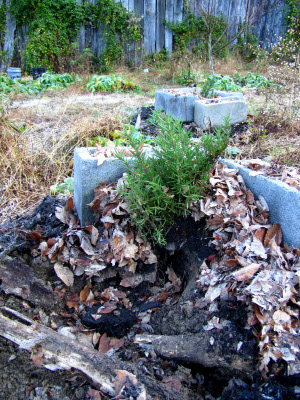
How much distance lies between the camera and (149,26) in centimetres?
1020

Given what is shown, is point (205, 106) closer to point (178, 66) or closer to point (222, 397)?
point (222, 397)

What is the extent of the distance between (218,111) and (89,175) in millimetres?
2555

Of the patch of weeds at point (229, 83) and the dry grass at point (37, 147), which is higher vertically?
the patch of weeds at point (229, 83)

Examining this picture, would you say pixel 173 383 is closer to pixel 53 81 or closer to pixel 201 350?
pixel 201 350

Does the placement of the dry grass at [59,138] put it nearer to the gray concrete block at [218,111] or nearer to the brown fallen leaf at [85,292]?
the gray concrete block at [218,111]

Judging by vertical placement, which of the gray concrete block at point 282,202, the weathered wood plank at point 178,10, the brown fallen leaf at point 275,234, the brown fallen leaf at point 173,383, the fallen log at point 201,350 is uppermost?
the weathered wood plank at point 178,10

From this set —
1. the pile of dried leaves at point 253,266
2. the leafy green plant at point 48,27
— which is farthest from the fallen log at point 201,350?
the leafy green plant at point 48,27

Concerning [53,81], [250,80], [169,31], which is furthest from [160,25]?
[53,81]

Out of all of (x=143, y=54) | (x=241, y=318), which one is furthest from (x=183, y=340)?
(x=143, y=54)

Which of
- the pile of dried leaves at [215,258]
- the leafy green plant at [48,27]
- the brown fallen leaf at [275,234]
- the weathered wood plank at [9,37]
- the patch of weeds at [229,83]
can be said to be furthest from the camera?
the weathered wood plank at [9,37]

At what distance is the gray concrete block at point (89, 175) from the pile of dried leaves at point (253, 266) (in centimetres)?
68

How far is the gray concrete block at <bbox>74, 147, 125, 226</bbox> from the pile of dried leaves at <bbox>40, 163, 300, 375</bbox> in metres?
0.07

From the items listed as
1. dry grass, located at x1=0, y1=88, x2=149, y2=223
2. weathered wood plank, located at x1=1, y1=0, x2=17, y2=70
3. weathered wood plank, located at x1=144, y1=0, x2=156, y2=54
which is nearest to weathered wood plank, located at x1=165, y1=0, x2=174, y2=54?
weathered wood plank, located at x1=144, y1=0, x2=156, y2=54

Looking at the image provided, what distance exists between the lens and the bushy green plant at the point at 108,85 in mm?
7426
